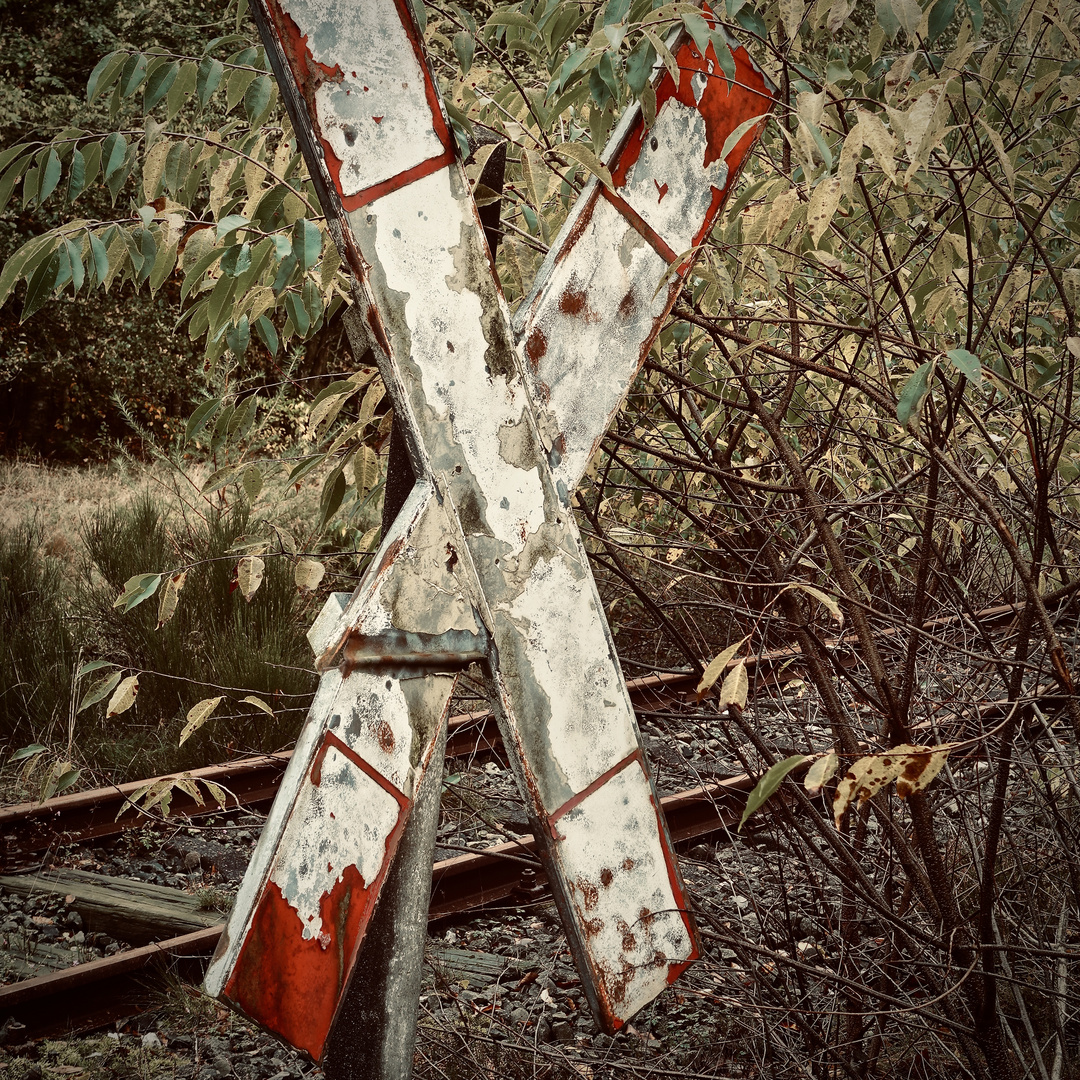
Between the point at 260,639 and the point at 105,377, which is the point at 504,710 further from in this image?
the point at 105,377

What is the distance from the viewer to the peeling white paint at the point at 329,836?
85cm

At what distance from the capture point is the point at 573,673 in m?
1.04

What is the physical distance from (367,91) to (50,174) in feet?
3.70

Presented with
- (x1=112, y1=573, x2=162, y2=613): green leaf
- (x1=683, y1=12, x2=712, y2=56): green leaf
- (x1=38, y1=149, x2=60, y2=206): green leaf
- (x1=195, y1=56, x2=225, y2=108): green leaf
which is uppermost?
(x1=195, y1=56, x2=225, y2=108): green leaf

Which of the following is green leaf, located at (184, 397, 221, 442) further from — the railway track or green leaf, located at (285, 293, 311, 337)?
the railway track

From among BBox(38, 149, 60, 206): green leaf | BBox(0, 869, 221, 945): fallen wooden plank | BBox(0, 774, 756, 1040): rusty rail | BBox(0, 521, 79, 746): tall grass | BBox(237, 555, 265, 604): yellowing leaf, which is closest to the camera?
BBox(38, 149, 60, 206): green leaf

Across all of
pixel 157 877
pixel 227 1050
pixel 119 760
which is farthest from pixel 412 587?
pixel 119 760

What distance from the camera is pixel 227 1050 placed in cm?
262

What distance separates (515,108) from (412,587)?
168cm

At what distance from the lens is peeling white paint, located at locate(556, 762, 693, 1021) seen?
102cm

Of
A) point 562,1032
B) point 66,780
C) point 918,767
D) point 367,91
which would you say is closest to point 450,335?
point 367,91

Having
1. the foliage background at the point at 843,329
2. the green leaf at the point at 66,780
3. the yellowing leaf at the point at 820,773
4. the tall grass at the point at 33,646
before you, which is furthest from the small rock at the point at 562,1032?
the tall grass at the point at 33,646

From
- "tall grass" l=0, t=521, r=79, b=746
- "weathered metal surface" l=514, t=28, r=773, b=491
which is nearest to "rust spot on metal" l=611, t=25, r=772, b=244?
"weathered metal surface" l=514, t=28, r=773, b=491

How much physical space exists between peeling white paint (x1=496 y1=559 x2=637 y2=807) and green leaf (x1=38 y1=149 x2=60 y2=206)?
1.34 metres
